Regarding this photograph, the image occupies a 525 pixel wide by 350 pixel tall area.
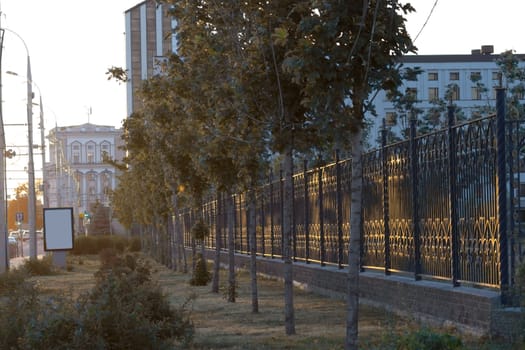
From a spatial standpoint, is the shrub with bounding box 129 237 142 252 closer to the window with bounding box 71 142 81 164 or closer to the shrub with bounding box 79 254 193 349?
the shrub with bounding box 79 254 193 349

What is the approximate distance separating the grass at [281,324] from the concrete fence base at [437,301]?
0.20 m

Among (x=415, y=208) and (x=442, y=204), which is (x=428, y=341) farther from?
(x=415, y=208)

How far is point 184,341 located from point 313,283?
10.8m

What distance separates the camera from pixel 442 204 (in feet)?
49.5

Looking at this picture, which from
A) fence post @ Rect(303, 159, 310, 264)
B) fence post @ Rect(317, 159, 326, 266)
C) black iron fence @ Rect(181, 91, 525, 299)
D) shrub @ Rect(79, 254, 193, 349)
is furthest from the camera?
fence post @ Rect(303, 159, 310, 264)

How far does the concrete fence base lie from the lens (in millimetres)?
12977

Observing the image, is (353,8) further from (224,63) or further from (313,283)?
(313,283)

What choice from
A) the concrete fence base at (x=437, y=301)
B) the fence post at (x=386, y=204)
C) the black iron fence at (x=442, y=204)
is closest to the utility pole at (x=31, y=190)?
the concrete fence base at (x=437, y=301)

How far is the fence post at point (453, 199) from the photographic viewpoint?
14508mm

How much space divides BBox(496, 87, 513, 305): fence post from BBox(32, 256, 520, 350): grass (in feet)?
2.46

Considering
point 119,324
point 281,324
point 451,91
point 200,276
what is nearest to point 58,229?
point 200,276

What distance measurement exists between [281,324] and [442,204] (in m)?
3.44

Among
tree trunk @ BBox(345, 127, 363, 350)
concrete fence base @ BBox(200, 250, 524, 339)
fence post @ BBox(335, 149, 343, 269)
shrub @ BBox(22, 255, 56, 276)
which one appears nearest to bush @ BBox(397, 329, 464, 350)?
tree trunk @ BBox(345, 127, 363, 350)

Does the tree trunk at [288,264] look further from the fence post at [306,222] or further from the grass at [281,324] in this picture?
the fence post at [306,222]
